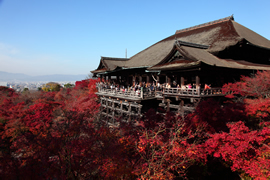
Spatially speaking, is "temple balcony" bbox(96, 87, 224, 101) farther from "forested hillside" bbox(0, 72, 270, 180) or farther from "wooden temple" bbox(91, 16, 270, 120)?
"forested hillside" bbox(0, 72, 270, 180)

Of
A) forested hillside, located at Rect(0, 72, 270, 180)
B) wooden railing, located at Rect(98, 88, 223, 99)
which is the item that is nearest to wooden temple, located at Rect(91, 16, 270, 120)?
wooden railing, located at Rect(98, 88, 223, 99)

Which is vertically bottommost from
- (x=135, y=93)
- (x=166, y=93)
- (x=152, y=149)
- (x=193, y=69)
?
(x=152, y=149)

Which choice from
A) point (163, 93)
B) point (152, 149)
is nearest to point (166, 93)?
point (163, 93)

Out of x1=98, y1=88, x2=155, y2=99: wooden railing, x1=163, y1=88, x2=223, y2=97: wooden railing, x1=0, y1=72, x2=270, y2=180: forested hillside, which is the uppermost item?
x1=163, y1=88, x2=223, y2=97: wooden railing

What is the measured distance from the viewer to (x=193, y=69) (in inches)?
549

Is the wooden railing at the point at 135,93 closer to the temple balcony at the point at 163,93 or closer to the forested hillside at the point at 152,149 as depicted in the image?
the temple balcony at the point at 163,93

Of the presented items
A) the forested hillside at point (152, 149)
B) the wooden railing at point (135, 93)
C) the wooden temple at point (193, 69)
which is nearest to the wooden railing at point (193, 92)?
the wooden temple at point (193, 69)

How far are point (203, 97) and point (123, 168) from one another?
8.91 metres

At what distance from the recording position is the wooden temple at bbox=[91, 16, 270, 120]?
14.5 meters

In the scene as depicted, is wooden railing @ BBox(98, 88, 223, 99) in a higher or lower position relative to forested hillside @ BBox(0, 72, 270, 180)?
higher

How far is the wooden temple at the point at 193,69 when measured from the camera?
1452 cm

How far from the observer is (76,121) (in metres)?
10.3

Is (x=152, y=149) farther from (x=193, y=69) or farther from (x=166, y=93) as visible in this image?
(x=193, y=69)

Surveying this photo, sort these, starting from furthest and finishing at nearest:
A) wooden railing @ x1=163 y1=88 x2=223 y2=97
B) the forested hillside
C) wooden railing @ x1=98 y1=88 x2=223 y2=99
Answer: wooden railing @ x1=98 y1=88 x2=223 y2=99 → wooden railing @ x1=163 y1=88 x2=223 y2=97 → the forested hillside
